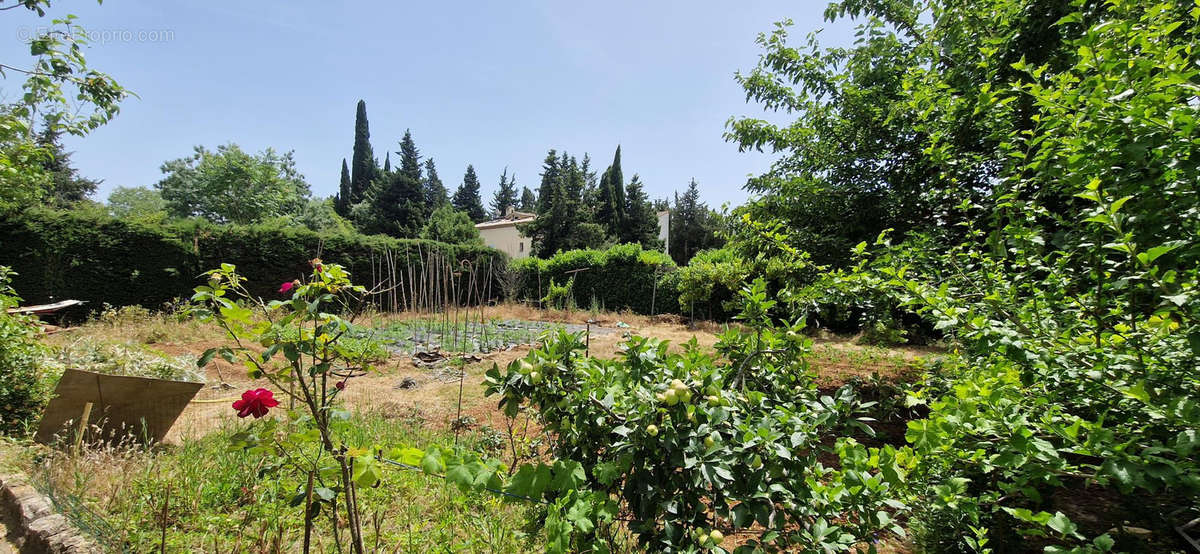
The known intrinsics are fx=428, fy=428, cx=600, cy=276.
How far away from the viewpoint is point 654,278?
43.4ft

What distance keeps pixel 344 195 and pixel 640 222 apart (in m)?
27.3

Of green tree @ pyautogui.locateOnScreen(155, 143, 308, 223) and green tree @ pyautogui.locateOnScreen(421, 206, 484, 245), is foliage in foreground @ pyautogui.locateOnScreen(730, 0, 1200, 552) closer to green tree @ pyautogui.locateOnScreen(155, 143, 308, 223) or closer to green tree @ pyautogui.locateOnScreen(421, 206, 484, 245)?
green tree @ pyautogui.locateOnScreen(421, 206, 484, 245)

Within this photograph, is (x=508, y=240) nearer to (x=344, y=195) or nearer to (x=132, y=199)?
(x=344, y=195)

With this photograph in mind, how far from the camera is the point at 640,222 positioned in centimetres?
2831

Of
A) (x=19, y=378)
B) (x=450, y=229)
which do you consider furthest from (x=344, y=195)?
(x=19, y=378)

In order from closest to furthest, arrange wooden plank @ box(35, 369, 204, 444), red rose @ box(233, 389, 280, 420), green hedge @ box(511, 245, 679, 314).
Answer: red rose @ box(233, 389, 280, 420) < wooden plank @ box(35, 369, 204, 444) < green hedge @ box(511, 245, 679, 314)

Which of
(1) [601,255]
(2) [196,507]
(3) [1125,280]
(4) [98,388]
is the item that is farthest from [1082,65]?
(1) [601,255]

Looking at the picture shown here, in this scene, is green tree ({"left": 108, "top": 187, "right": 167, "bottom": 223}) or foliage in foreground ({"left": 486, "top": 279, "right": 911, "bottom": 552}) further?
green tree ({"left": 108, "top": 187, "right": 167, "bottom": 223})

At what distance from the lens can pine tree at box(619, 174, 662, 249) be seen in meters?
28.1

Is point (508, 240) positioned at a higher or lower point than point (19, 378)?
higher

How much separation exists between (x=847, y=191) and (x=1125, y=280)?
9.36ft

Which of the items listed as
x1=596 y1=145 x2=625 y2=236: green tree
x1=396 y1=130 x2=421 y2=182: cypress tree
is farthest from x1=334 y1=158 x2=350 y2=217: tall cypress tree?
x1=596 y1=145 x2=625 y2=236: green tree

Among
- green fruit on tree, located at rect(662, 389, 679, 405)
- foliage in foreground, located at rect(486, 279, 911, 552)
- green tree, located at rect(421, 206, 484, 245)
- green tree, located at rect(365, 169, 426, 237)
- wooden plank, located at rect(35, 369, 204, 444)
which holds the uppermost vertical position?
green tree, located at rect(365, 169, 426, 237)

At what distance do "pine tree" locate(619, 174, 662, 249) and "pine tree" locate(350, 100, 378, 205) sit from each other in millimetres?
22322
